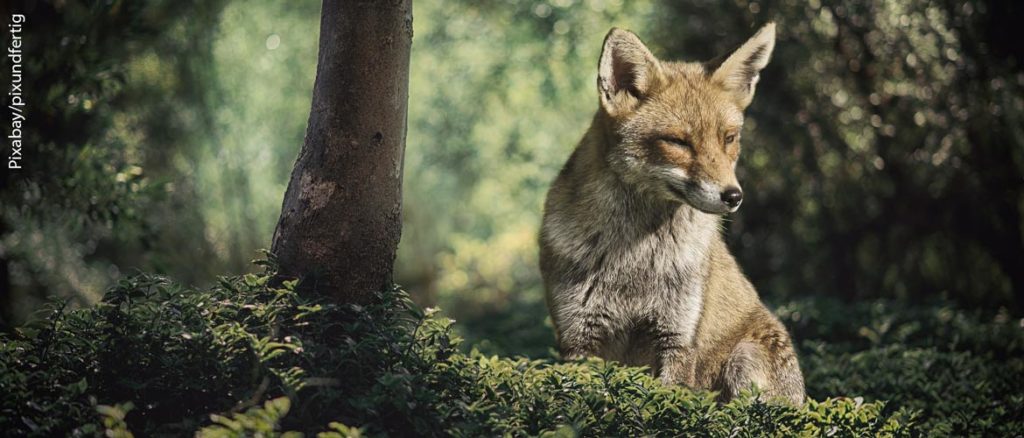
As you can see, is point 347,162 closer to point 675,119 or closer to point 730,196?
point 675,119

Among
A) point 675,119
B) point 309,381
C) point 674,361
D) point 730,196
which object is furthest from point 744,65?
point 309,381

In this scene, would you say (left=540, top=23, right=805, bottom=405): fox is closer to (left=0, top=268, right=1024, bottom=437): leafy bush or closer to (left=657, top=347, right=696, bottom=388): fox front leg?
(left=657, top=347, right=696, bottom=388): fox front leg

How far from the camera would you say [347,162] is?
13.8ft

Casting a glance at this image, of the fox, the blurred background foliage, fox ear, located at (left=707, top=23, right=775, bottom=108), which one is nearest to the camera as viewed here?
the fox

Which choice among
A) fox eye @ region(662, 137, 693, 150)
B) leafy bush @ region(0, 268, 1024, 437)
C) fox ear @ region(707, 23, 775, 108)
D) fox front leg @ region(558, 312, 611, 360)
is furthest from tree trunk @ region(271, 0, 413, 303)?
fox ear @ region(707, 23, 775, 108)

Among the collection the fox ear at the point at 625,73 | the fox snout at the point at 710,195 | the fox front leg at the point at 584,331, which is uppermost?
the fox ear at the point at 625,73

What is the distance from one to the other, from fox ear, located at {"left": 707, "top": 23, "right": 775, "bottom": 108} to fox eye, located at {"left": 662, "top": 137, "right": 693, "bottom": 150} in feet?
1.74

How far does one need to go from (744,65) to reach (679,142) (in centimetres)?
76

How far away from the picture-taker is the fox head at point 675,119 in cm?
445

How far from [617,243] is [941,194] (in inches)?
216

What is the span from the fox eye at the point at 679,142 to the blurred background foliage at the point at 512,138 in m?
2.48

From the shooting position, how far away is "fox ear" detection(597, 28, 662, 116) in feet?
15.4

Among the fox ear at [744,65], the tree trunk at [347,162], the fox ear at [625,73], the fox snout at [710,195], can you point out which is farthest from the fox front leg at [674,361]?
the tree trunk at [347,162]

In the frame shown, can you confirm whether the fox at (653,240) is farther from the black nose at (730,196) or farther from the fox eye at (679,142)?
the black nose at (730,196)
